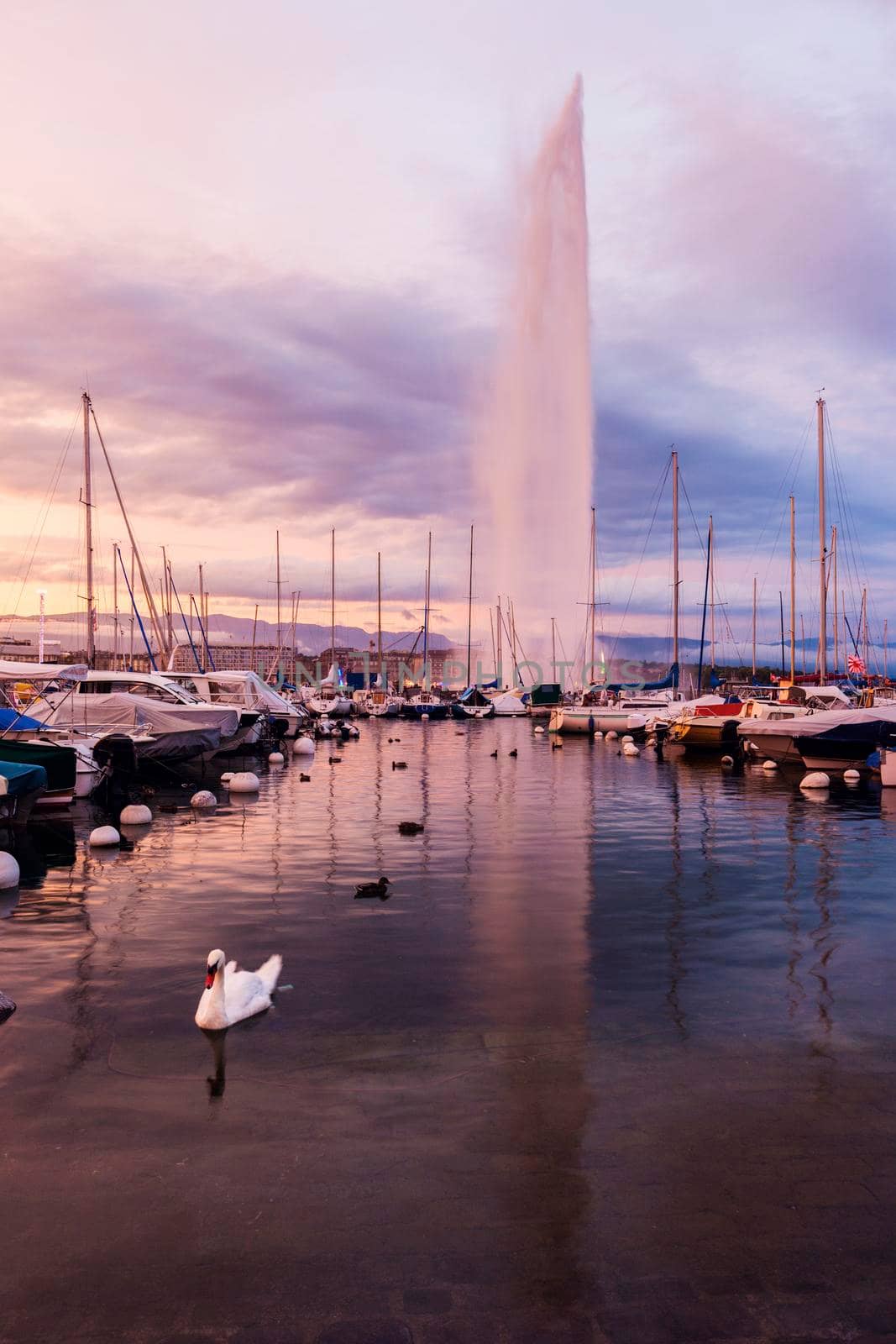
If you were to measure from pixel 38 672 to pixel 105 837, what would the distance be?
13.3m

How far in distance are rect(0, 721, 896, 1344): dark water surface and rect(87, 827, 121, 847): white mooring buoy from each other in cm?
343

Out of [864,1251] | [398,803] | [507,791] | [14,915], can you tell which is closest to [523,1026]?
[864,1251]

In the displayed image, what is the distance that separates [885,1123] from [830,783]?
29.4 meters

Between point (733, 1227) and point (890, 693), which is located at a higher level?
point (890, 693)

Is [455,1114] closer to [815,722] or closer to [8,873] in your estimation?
[8,873]

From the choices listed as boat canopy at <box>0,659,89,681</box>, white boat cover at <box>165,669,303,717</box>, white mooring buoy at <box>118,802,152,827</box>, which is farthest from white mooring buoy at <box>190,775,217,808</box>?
Answer: white boat cover at <box>165,669,303,717</box>

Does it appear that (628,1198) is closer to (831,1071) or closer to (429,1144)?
(429,1144)

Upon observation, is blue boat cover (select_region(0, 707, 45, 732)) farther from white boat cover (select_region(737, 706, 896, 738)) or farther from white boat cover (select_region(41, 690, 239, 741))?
white boat cover (select_region(737, 706, 896, 738))

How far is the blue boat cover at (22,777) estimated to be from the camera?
2094 cm

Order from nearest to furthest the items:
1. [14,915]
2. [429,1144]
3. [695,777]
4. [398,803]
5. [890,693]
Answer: [429,1144] → [14,915] → [398,803] → [695,777] → [890,693]

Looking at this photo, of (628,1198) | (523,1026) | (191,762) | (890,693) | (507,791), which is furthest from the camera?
(890,693)

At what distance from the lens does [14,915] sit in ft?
47.9

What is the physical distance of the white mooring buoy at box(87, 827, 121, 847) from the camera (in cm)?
2094

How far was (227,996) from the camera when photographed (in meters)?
9.88
